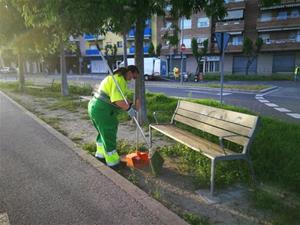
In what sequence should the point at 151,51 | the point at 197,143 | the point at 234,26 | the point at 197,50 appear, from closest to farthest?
the point at 197,143 < the point at 197,50 < the point at 234,26 < the point at 151,51

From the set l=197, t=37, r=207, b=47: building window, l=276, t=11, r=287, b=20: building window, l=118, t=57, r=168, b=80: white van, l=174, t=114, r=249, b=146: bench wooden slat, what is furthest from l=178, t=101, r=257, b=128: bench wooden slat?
l=197, t=37, r=207, b=47: building window

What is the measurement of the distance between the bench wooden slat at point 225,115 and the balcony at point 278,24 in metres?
40.8

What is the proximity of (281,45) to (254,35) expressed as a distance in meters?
4.36

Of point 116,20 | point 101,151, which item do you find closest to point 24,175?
point 101,151

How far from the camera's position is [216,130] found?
481 cm

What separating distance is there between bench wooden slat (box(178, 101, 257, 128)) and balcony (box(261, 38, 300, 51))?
4028cm

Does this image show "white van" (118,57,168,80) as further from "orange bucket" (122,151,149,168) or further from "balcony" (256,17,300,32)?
"orange bucket" (122,151,149,168)

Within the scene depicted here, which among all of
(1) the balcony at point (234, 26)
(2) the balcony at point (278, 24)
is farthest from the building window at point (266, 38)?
(1) the balcony at point (234, 26)

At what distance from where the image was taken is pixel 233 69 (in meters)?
46.8

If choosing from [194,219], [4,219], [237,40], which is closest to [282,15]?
[237,40]

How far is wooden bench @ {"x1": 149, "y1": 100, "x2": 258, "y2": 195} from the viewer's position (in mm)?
4084

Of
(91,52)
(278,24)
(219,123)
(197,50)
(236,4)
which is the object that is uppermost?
(236,4)

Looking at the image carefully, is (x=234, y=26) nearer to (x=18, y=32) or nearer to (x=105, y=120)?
(x=18, y=32)

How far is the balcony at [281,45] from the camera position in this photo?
4100 cm
